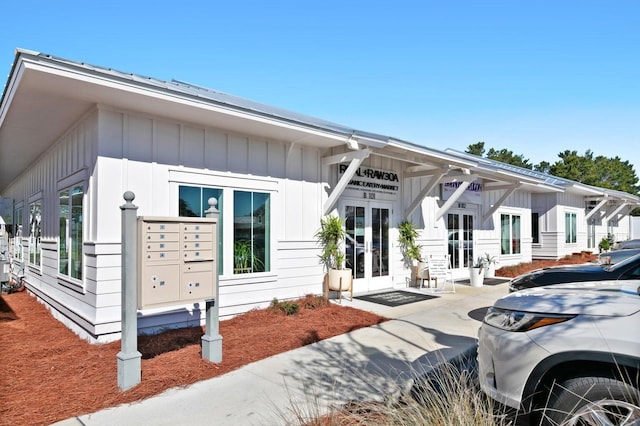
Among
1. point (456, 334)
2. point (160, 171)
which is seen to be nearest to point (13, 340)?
point (160, 171)

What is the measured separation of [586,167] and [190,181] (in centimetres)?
4277

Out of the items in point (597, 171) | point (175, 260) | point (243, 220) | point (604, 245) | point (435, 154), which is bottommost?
point (604, 245)

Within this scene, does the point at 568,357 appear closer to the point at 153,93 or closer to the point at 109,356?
the point at 109,356

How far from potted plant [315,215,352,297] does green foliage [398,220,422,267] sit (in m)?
2.49

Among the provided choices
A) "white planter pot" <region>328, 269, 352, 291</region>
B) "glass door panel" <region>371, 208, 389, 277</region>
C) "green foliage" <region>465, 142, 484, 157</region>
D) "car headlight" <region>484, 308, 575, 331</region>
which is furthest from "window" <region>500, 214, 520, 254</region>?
"green foliage" <region>465, 142, 484, 157</region>

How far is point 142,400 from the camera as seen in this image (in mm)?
3854

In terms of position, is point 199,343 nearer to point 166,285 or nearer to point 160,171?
point 166,285

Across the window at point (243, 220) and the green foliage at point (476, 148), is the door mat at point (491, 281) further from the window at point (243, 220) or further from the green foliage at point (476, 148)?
the green foliage at point (476, 148)

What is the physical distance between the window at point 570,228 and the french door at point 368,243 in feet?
45.6

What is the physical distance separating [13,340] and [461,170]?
10.5 meters

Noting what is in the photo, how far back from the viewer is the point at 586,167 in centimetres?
3844

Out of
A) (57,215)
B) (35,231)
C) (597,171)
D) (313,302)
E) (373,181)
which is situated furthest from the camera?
(597,171)

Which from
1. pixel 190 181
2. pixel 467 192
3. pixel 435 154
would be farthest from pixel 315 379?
pixel 467 192

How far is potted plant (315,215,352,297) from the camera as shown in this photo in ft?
27.3
